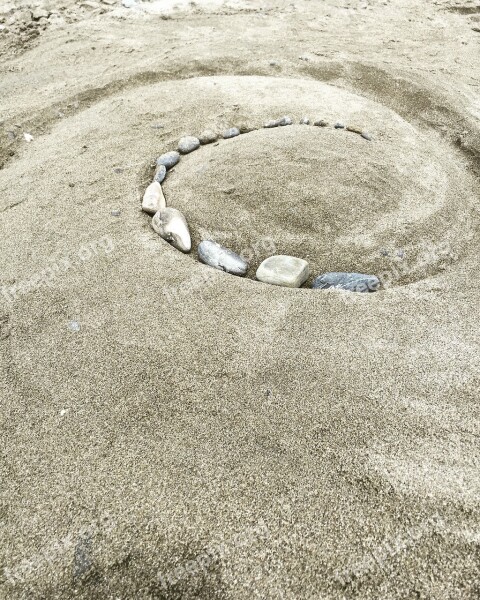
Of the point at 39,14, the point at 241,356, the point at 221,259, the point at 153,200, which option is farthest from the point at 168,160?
the point at 39,14

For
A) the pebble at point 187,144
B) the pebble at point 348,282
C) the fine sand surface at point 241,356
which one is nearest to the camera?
the fine sand surface at point 241,356

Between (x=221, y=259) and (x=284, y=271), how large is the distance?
0.35 meters

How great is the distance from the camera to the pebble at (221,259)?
7.66 ft

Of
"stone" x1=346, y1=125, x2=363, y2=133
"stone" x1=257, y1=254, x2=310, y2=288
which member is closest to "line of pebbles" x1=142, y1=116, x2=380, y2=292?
"stone" x1=257, y1=254, x2=310, y2=288

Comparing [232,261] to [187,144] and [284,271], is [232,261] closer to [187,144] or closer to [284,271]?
[284,271]

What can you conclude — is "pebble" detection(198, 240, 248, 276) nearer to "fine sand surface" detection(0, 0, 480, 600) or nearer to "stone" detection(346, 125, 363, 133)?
"fine sand surface" detection(0, 0, 480, 600)

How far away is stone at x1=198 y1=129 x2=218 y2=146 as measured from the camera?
3293mm

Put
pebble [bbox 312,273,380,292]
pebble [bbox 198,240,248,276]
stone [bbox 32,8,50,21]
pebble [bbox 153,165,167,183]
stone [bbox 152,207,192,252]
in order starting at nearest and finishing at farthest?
pebble [bbox 312,273,380,292] → pebble [bbox 198,240,248,276] → stone [bbox 152,207,192,252] → pebble [bbox 153,165,167,183] → stone [bbox 32,8,50,21]

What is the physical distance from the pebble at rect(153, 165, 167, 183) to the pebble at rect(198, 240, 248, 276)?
75 cm

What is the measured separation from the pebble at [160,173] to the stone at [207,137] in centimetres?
46

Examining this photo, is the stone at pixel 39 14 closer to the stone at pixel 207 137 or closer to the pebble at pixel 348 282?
the stone at pixel 207 137

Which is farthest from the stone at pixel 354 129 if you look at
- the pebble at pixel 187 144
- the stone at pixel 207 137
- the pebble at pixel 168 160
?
the pebble at pixel 168 160

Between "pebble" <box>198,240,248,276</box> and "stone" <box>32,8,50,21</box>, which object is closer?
"pebble" <box>198,240,248,276</box>

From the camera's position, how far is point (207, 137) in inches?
130
